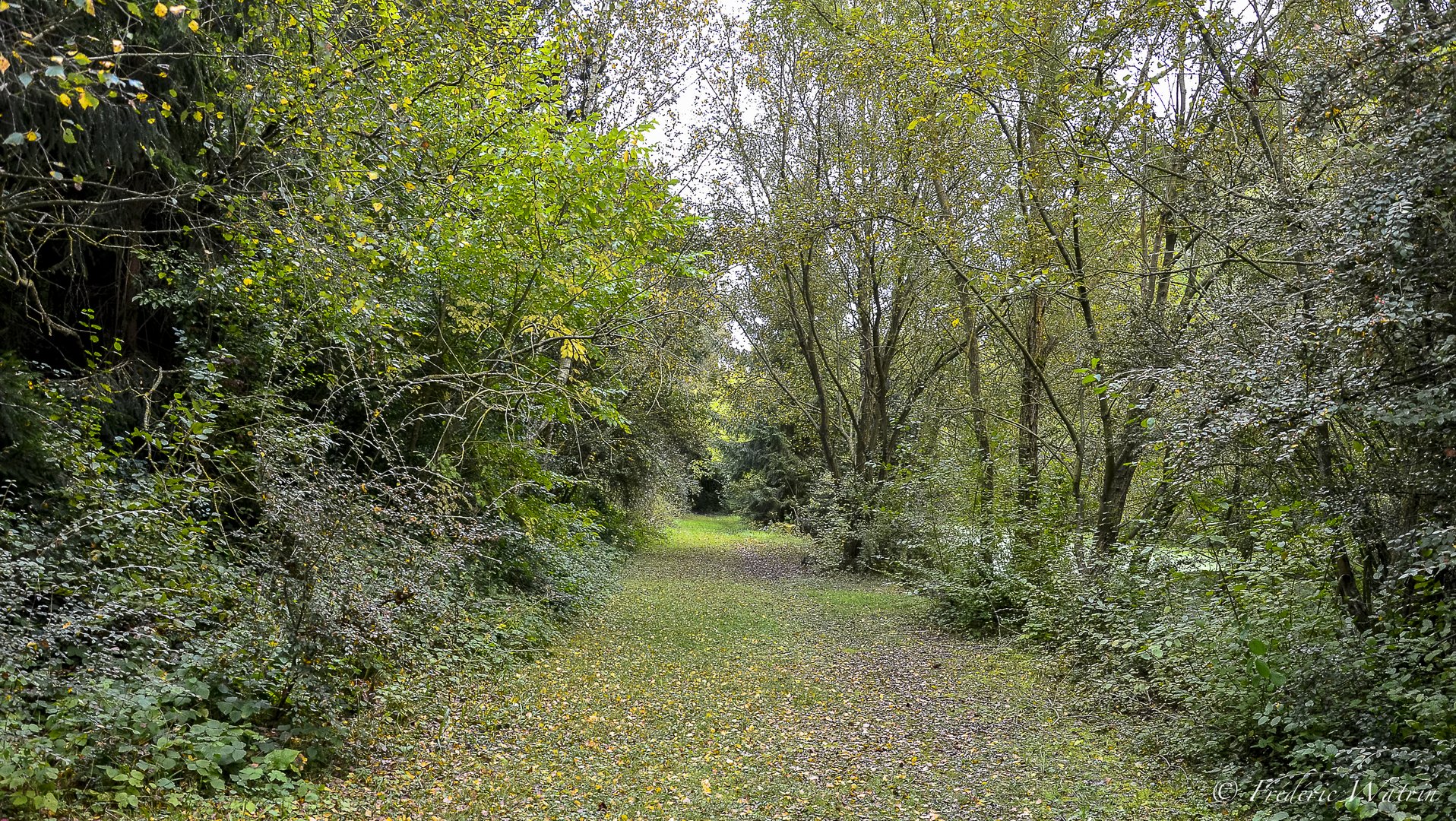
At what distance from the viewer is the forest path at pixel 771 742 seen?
4.93 meters

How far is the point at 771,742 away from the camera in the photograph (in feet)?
20.6

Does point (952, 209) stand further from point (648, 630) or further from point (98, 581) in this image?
point (98, 581)

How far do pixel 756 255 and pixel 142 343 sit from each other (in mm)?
10763

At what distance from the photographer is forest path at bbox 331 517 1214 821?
4.93 metres

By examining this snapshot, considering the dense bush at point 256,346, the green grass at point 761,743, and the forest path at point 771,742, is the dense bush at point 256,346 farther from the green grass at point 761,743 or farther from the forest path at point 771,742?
the forest path at point 771,742

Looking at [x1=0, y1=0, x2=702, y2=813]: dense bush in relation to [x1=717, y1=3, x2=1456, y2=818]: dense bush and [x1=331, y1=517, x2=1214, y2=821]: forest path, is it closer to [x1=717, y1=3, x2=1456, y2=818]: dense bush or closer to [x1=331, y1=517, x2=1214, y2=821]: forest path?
[x1=331, y1=517, x2=1214, y2=821]: forest path

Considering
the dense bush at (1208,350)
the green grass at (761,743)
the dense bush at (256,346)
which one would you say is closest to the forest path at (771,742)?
the green grass at (761,743)

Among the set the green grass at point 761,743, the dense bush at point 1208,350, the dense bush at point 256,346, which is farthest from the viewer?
the green grass at point 761,743

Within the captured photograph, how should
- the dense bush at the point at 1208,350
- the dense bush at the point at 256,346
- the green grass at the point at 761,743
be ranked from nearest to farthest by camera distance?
1. the dense bush at the point at 1208,350
2. the dense bush at the point at 256,346
3. the green grass at the point at 761,743

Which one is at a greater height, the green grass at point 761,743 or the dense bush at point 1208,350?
the dense bush at point 1208,350

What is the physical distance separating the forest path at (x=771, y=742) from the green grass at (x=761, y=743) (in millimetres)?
22

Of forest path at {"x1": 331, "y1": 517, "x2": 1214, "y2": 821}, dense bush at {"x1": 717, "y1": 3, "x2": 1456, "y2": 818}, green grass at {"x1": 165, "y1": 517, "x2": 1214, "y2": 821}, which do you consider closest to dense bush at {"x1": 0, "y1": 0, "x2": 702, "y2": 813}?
green grass at {"x1": 165, "y1": 517, "x2": 1214, "y2": 821}

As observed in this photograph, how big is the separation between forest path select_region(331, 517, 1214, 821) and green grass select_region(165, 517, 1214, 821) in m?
0.02

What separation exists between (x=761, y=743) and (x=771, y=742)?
9 centimetres
